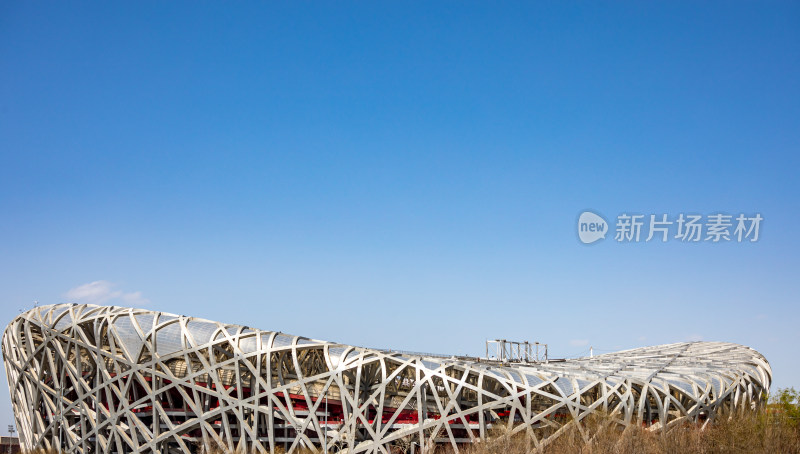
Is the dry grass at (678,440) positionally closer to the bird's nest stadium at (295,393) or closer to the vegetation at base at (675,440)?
the vegetation at base at (675,440)

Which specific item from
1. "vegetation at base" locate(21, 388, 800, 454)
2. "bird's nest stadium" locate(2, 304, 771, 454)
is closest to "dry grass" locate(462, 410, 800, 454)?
"vegetation at base" locate(21, 388, 800, 454)

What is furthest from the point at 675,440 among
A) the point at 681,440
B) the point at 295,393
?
the point at 295,393

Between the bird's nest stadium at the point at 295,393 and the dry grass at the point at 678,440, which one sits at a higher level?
the bird's nest stadium at the point at 295,393

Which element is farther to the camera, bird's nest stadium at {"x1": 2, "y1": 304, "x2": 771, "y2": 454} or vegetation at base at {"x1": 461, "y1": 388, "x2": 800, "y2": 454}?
bird's nest stadium at {"x1": 2, "y1": 304, "x2": 771, "y2": 454}

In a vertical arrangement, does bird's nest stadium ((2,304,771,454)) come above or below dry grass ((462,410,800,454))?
above

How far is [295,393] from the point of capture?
50.7m

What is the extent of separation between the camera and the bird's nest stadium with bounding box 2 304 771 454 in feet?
149

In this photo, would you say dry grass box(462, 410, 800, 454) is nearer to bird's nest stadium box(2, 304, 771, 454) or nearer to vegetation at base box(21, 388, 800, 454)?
vegetation at base box(21, 388, 800, 454)

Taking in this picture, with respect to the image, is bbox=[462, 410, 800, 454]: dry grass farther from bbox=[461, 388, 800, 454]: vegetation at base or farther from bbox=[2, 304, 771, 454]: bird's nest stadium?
bbox=[2, 304, 771, 454]: bird's nest stadium

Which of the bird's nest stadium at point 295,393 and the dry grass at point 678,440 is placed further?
the bird's nest stadium at point 295,393

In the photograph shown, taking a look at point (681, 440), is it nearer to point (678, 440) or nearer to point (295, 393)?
point (678, 440)

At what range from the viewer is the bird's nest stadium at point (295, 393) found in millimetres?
45438

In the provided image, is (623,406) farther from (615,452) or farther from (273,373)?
(273,373)

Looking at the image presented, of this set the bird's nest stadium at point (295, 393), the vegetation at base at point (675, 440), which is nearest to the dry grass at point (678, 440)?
the vegetation at base at point (675, 440)
